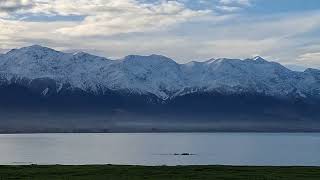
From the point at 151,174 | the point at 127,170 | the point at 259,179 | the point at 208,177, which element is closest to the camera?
the point at 259,179

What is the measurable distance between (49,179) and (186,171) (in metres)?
21.4

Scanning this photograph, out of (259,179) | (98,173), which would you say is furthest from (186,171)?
(259,179)

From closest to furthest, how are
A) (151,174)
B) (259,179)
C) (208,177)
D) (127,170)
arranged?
(259,179) < (208,177) < (151,174) < (127,170)

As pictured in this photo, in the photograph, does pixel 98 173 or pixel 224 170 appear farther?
pixel 224 170

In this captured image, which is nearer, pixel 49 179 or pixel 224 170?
pixel 49 179

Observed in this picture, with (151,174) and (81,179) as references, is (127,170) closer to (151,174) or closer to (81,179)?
(151,174)

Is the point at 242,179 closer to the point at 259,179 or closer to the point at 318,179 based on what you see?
the point at 259,179

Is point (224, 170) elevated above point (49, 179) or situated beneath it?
situated beneath

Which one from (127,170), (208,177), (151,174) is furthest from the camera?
(127,170)

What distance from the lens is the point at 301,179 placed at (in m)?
73.1

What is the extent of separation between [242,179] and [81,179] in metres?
17.7

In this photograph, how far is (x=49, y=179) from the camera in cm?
7156

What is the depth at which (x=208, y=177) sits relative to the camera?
3017 inches

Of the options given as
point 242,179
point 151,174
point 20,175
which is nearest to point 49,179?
point 20,175
